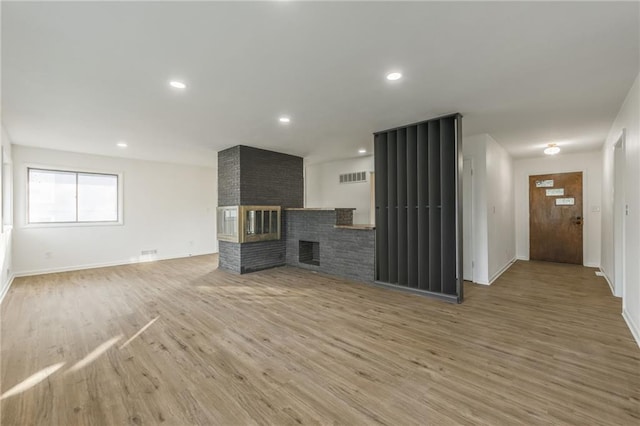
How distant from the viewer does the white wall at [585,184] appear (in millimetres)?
6129

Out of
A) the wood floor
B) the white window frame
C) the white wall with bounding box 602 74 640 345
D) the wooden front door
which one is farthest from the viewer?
the wooden front door

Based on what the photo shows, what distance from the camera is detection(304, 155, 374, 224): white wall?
7.31m

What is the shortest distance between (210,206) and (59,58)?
6289 mm

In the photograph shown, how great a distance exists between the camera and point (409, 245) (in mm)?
4375

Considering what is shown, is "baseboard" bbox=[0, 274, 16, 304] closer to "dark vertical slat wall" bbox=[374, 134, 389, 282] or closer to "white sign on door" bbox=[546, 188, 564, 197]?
"dark vertical slat wall" bbox=[374, 134, 389, 282]

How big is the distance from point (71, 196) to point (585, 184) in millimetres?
11448

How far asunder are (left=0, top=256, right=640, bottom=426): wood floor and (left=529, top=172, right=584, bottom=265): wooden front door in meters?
2.85

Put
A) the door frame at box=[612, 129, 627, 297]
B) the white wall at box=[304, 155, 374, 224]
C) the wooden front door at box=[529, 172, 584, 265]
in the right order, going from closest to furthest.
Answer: the door frame at box=[612, 129, 627, 297]
the wooden front door at box=[529, 172, 584, 265]
the white wall at box=[304, 155, 374, 224]

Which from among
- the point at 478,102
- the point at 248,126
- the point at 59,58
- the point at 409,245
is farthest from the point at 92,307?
the point at 478,102

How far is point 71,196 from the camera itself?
618 cm

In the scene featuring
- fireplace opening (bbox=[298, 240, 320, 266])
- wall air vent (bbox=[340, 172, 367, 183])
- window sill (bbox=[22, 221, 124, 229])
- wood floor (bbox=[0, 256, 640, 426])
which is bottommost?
wood floor (bbox=[0, 256, 640, 426])

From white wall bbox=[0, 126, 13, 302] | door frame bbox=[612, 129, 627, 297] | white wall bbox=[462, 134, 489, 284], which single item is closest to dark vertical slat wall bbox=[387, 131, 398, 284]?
white wall bbox=[462, 134, 489, 284]

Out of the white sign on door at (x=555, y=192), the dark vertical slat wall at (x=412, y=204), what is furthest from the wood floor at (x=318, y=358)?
the white sign on door at (x=555, y=192)

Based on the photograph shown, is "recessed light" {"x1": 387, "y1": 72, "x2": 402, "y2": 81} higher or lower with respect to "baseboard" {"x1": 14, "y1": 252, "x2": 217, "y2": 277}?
higher
